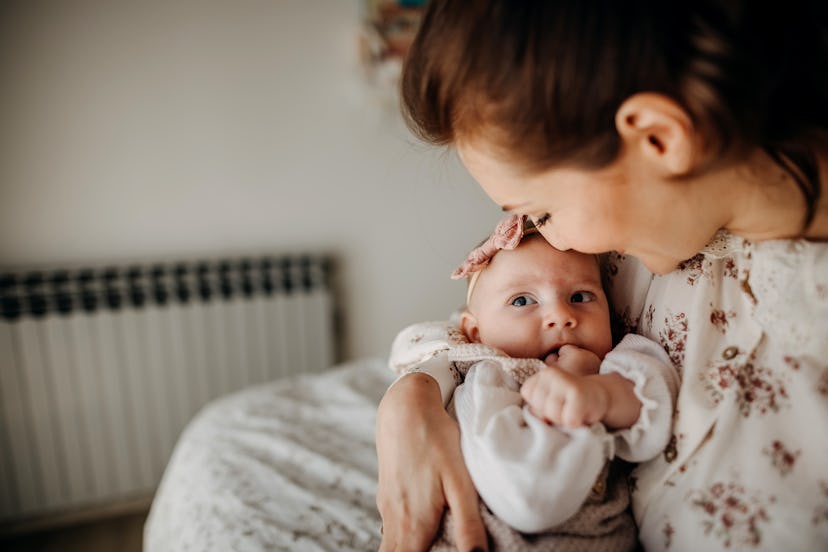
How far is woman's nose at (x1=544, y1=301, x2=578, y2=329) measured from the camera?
721 mm

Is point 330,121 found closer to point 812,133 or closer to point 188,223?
point 188,223

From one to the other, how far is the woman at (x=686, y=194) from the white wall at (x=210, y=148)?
1.25 m

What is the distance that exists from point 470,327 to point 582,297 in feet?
0.59

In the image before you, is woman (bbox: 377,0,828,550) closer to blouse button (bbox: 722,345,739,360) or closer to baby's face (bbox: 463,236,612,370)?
blouse button (bbox: 722,345,739,360)

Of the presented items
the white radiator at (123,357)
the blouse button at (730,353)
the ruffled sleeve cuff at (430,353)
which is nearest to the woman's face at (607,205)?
the blouse button at (730,353)

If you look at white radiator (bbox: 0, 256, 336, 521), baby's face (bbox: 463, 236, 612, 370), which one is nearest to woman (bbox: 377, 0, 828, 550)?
baby's face (bbox: 463, 236, 612, 370)

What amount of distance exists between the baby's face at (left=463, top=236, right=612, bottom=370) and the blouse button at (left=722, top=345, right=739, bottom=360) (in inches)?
6.3

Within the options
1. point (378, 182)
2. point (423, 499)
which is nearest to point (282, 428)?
point (423, 499)

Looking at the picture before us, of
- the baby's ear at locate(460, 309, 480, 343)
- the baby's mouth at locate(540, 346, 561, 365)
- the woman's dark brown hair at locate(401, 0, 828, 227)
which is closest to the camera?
the woman's dark brown hair at locate(401, 0, 828, 227)

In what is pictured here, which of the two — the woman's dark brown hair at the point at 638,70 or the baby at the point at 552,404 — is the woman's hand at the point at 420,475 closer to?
the baby at the point at 552,404

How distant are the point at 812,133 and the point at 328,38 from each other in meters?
2.02

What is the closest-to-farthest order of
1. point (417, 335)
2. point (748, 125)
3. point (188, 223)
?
1. point (748, 125)
2. point (417, 335)
3. point (188, 223)

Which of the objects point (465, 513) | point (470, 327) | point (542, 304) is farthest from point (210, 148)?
point (465, 513)

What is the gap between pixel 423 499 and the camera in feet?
2.07
